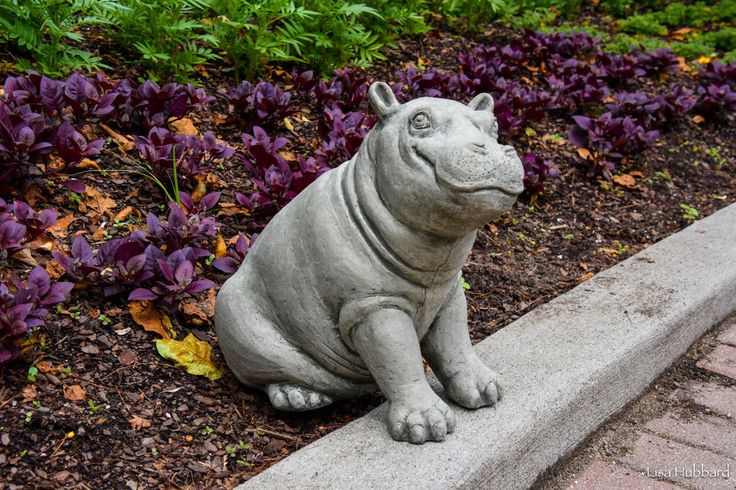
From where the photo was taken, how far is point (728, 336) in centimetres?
433

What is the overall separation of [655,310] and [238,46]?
2920mm

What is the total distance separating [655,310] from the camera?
3.91 meters

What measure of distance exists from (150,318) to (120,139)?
4.41 feet

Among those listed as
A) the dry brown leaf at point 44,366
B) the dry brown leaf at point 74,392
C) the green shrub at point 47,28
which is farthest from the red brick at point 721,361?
the green shrub at point 47,28

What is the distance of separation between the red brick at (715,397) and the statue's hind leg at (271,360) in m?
1.65

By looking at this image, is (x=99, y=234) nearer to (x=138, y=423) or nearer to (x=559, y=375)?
(x=138, y=423)

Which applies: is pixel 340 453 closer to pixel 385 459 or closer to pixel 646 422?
pixel 385 459

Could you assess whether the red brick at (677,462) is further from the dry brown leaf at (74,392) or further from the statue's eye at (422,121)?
the dry brown leaf at (74,392)

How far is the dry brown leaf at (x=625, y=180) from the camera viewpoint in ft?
18.8

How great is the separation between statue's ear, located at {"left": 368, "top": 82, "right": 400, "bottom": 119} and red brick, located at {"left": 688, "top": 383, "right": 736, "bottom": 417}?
208 cm

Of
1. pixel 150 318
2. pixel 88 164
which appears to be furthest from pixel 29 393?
pixel 88 164

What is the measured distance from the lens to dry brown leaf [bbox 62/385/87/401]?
2.97m

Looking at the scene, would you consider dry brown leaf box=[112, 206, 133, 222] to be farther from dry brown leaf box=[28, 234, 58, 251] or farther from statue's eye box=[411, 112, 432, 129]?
statue's eye box=[411, 112, 432, 129]

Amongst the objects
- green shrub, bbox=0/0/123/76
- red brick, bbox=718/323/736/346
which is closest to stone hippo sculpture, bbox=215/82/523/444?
red brick, bbox=718/323/736/346
